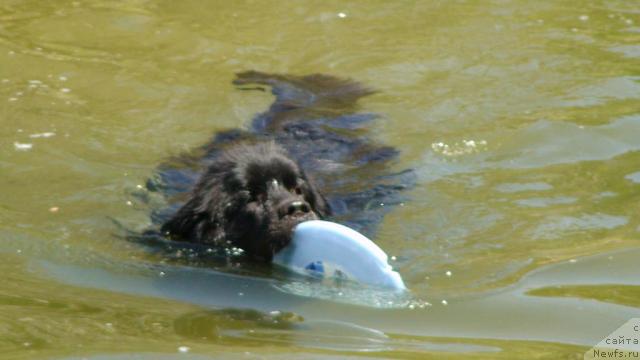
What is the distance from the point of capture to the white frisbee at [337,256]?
5598 millimetres

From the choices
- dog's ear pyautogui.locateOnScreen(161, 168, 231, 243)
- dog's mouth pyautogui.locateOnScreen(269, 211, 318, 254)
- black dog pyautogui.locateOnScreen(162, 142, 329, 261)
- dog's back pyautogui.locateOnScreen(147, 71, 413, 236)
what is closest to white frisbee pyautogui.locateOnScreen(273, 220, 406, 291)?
dog's mouth pyautogui.locateOnScreen(269, 211, 318, 254)

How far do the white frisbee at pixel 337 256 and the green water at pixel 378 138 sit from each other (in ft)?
0.43

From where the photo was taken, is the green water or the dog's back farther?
the dog's back

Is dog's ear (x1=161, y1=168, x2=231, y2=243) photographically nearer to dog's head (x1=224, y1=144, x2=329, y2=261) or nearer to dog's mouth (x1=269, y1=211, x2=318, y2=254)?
dog's head (x1=224, y1=144, x2=329, y2=261)

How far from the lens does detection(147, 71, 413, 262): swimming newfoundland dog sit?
6.54m

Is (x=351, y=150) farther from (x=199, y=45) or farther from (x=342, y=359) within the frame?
(x=342, y=359)

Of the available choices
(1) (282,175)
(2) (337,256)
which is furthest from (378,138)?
(2) (337,256)

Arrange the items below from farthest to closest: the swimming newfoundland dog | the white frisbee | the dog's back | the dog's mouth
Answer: the dog's back → the swimming newfoundland dog → the dog's mouth → the white frisbee

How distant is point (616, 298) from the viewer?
546 cm

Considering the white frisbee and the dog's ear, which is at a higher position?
the dog's ear

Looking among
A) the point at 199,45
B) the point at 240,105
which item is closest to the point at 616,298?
the point at 240,105

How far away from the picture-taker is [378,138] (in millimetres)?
8523

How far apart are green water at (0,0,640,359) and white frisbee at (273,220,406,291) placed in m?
0.13

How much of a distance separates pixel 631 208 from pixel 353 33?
14.5 feet
